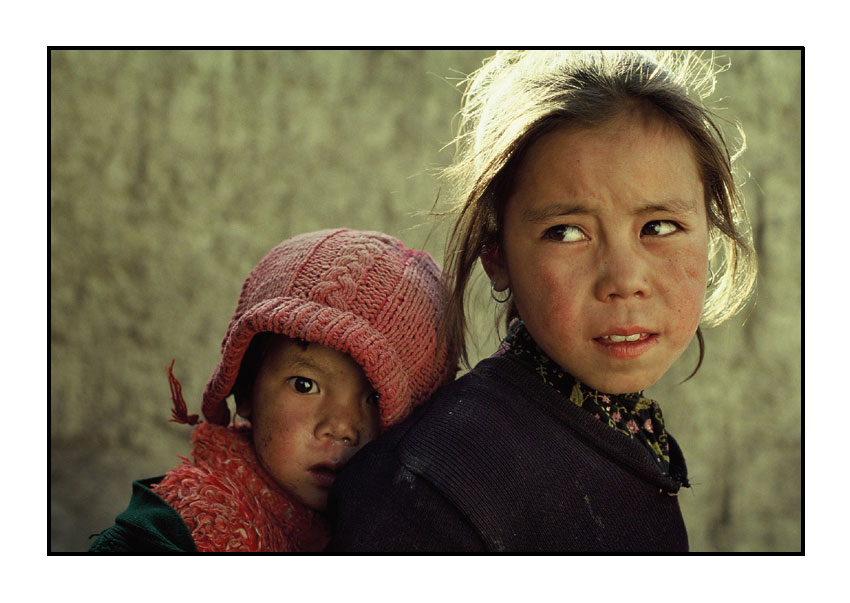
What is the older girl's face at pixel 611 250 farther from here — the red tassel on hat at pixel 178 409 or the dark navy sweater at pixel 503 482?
the red tassel on hat at pixel 178 409

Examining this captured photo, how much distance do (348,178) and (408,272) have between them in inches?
43.3

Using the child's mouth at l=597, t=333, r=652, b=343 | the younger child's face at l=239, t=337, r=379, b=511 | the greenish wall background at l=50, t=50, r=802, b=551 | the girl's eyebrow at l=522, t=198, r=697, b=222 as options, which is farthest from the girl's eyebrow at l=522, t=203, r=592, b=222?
the greenish wall background at l=50, t=50, r=802, b=551

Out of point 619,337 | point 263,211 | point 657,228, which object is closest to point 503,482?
point 619,337

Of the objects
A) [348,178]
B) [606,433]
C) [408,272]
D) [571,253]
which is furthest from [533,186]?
[348,178]

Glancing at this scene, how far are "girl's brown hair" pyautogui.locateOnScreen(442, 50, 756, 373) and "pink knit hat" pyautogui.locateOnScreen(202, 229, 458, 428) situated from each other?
0.17 feet

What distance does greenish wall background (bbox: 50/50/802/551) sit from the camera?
2.10 meters

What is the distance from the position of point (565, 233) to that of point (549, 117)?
0.47 ft

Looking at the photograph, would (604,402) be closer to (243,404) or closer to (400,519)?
(400,519)

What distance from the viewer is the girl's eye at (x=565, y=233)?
0.96 meters

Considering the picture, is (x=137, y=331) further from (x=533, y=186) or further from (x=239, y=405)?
(x=533, y=186)

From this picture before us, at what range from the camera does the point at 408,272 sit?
1089 millimetres

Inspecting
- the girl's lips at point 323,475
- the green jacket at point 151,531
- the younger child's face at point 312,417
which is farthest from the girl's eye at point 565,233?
the green jacket at point 151,531

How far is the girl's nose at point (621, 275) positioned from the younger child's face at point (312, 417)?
33 centimetres

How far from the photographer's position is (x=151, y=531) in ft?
3.19
